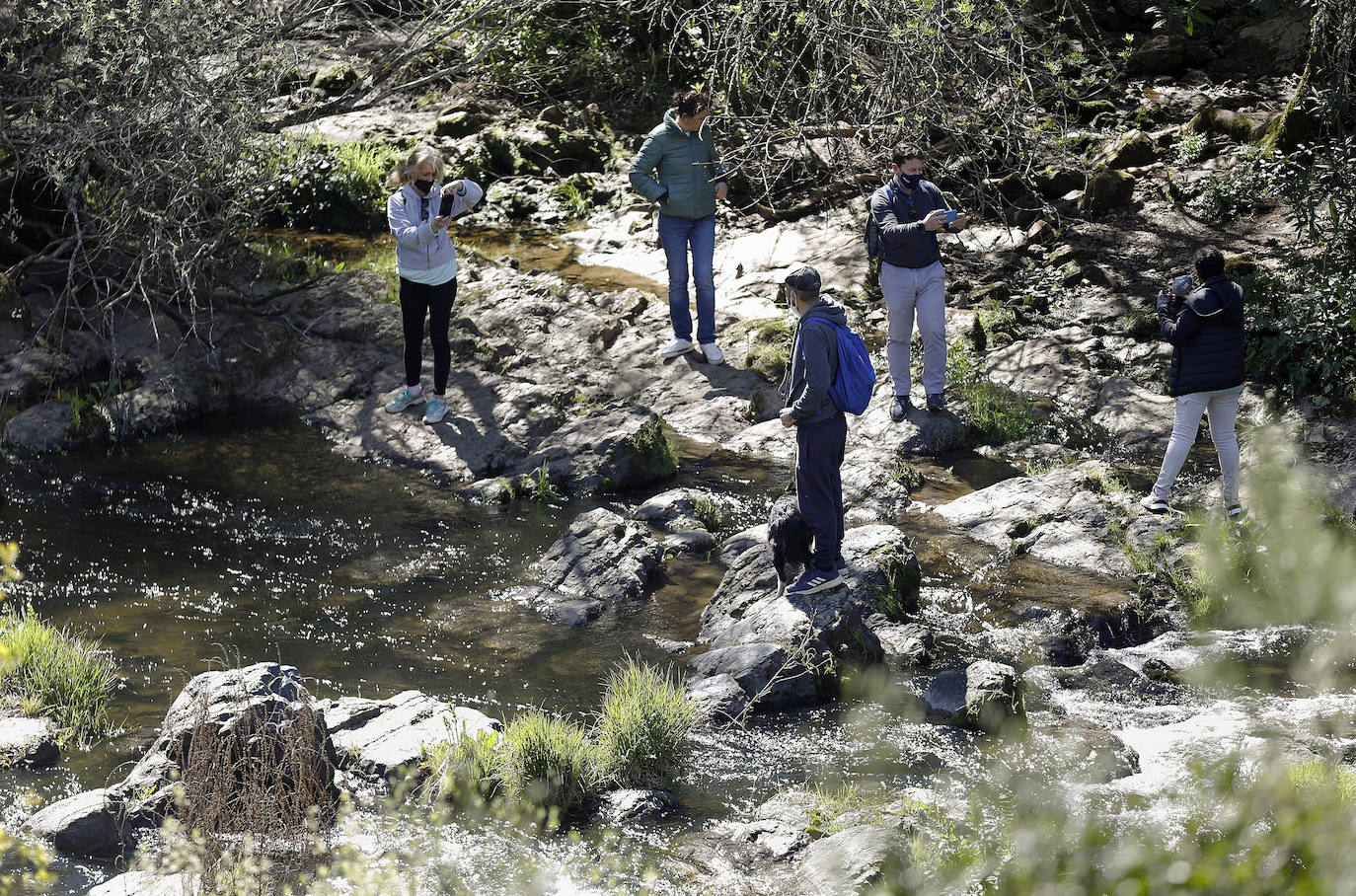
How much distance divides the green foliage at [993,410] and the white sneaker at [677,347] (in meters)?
2.40

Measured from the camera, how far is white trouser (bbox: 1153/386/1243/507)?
26.0 feet

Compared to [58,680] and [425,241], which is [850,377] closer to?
[425,241]

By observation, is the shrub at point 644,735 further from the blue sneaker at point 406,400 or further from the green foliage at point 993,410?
the blue sneaker at point 406,400

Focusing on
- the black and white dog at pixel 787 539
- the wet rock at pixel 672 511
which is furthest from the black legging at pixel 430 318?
the black and white dog at pixel 787 539

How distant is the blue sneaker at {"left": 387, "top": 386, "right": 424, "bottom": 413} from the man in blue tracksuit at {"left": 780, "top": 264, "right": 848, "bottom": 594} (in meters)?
4.41

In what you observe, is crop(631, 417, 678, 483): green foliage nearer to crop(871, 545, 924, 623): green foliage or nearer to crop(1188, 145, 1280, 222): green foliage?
crop(871, 545, 924, 623): green foliage

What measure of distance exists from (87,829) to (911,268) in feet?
22.7

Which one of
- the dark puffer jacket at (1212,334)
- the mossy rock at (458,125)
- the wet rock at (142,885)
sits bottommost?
the wet rock at (142,885)

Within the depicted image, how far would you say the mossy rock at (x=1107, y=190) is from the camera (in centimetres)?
1275

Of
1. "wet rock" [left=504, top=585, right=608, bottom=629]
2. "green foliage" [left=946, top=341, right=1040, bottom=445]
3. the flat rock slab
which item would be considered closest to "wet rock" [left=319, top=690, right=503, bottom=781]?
"wet rock" [left=504, top=585, right=608, bottom=629]

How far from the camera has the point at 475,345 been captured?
37.8 ft

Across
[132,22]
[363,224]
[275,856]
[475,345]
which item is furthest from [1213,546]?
[363,224]

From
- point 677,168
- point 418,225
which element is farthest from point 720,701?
point 677,168

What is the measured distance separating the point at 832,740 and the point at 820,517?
1423 mm
